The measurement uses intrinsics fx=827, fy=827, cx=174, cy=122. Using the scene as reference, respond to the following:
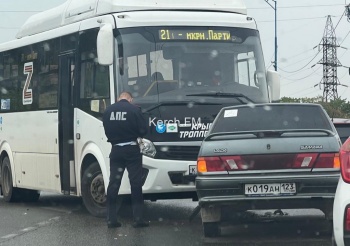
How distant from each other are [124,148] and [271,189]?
264cm

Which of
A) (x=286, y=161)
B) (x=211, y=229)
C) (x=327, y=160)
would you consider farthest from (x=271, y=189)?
(x=211, y=229)

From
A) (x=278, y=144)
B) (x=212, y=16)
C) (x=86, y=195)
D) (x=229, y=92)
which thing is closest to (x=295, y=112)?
(x=278, y=144)

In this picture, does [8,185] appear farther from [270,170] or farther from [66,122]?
[270,170]

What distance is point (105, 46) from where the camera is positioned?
11.7 m

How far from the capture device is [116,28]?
12062mm

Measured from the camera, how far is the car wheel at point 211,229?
391 inches

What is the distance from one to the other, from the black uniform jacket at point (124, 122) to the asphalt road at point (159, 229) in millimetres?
1268

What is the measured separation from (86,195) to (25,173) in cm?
276

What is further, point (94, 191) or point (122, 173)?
point (94, 191)

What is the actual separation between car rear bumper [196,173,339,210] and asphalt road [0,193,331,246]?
476 millimetres

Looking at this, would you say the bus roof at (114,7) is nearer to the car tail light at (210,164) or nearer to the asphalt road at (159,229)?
the asphalt road at (159,229)

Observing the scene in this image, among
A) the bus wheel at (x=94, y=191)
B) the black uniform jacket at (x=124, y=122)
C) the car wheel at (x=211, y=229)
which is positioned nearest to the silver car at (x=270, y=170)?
the car wheel at (x=211, y=229)

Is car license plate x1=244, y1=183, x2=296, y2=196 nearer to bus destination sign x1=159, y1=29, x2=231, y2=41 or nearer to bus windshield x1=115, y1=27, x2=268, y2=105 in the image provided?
bus windshield x1=115, y1=27, x2=268, y2=105

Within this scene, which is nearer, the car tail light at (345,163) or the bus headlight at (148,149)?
the car tail light at (345,163)
